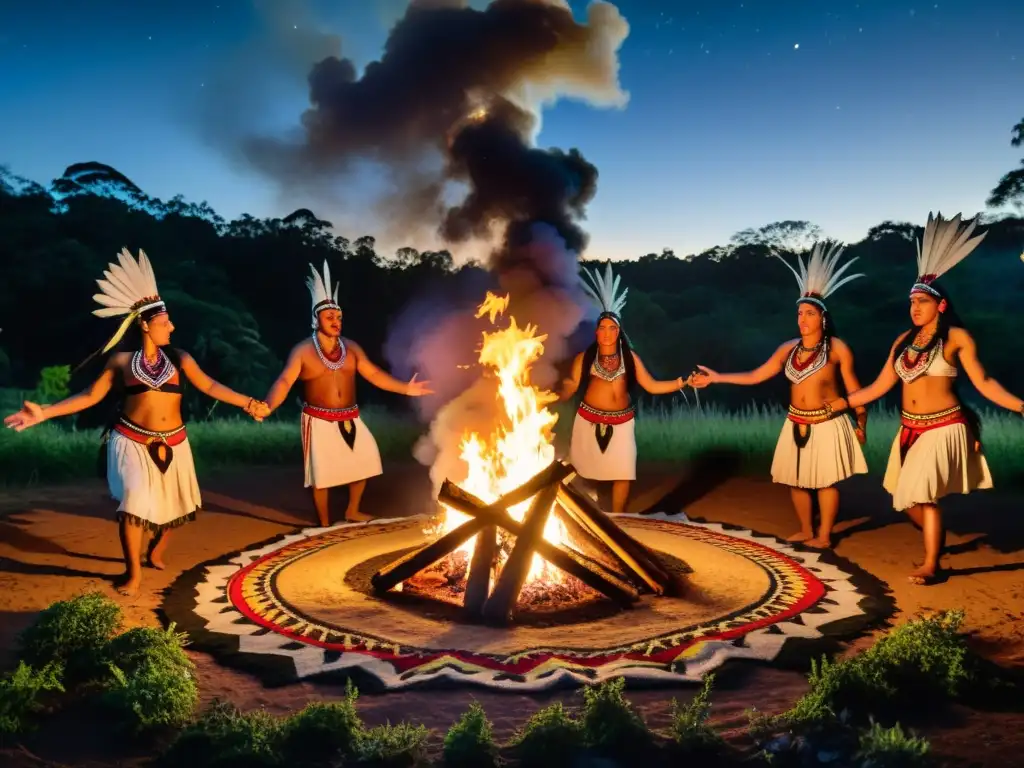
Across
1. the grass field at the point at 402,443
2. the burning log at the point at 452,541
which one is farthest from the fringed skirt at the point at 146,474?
the grass field at the point at 402,443

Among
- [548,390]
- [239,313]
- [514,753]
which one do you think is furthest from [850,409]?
[239,313]

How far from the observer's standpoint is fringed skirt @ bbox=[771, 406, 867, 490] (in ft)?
21.0

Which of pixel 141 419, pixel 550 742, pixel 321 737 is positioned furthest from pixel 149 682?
pixel 141 419

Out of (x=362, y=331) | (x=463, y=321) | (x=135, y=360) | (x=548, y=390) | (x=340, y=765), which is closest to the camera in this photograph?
(x=340, y=765)

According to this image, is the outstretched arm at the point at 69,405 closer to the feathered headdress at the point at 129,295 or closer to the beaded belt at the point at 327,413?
the feathered headdress at the point at 129,295

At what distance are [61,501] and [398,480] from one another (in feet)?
12.0

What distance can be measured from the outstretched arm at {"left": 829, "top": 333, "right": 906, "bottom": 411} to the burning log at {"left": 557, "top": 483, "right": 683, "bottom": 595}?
1930mm

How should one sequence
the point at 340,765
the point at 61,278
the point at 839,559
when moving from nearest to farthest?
the point at 340,765 < the point at 839,559 < the point at 61,278

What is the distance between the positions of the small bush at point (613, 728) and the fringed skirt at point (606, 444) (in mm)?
4381

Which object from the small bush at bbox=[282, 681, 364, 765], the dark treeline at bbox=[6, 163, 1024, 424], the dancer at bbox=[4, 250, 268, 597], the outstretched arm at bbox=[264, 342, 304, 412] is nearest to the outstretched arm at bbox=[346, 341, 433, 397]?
the outstretched arm at bbox=[264, 342, 304, 412]

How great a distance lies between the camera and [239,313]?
21.7 metres

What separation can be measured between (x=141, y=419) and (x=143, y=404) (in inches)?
4.0

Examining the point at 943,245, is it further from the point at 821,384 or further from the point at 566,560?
the point at 566,560

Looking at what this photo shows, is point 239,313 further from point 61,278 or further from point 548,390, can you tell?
point 548,390
